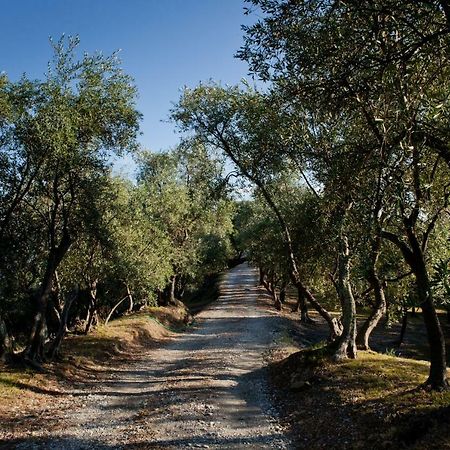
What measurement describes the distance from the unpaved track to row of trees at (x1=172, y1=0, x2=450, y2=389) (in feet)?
16.3

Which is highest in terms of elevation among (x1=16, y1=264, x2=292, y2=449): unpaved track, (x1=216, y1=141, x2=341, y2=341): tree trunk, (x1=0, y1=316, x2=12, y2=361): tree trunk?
(x1=216, y1=141, x2=341, y2=341): tree trunk

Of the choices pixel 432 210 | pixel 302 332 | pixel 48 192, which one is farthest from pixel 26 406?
pixel 302 332

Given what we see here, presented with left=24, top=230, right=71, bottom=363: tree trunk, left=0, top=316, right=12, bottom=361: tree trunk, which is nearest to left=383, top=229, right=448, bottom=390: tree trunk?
left=24, top=230, right=71, bottom=363: tree trunk

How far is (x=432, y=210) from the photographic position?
42.2 feet

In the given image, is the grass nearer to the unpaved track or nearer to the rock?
the rock

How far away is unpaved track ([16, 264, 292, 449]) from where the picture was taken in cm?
1237

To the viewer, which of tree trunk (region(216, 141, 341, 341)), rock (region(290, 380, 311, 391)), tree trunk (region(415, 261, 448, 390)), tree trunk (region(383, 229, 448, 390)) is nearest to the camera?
tree trunk (region(383, 229, 448, 390))

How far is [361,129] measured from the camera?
50.0 ft

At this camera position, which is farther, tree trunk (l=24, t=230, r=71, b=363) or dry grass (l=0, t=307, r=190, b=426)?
tree trunk (l=24, t=230, r=71, b=363)

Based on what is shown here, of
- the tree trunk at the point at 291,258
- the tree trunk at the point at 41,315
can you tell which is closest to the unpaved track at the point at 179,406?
the tree trunk at the point at 41,315

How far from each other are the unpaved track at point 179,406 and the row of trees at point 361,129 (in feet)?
16.3

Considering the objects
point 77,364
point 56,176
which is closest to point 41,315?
point 77,364

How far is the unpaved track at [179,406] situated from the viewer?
1237 centimetres

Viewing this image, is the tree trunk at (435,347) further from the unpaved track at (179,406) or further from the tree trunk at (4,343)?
the tree trunk at (4,343)
